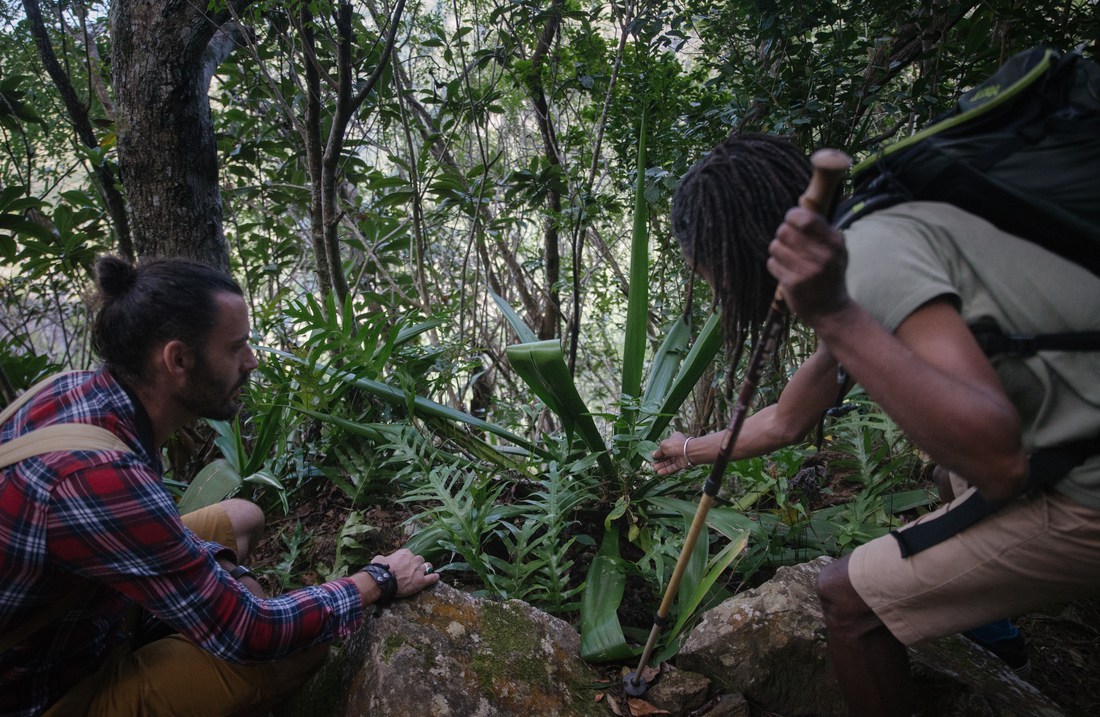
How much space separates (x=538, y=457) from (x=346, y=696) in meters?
1.27

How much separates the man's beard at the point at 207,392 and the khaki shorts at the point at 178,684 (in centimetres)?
56

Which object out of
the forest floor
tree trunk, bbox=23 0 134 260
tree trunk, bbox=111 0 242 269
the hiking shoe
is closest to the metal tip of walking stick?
the forest floor

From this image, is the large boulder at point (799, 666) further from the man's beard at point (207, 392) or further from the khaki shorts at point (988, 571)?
the man's beard at point (207, 392)

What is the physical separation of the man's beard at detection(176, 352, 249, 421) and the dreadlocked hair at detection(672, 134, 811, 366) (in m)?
1.16

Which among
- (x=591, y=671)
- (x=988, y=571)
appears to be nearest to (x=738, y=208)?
(x=988, y=571)

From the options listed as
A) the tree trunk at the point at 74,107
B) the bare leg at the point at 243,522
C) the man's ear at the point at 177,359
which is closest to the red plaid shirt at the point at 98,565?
the man's ear at the point at 177,359

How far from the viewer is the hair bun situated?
1710 millimetres

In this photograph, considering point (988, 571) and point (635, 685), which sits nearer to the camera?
point (988, 571)

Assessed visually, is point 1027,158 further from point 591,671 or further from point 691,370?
point 691,370

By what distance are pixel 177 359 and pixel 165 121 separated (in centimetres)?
184

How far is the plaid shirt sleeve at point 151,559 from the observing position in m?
1.45

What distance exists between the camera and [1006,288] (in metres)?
1.17

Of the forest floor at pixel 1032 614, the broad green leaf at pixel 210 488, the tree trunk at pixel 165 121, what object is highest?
the tree trunk at pixel 165 121

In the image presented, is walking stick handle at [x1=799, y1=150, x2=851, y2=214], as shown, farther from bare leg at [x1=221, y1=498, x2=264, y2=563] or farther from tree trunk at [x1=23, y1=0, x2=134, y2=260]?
tree trunk at [x1=23, y1=0, x2=134, y2=260]
